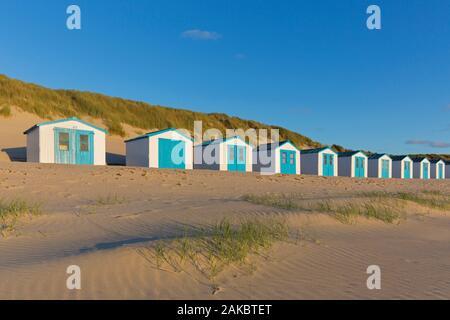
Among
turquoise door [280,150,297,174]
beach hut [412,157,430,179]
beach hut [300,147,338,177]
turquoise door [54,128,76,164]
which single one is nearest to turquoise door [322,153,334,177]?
beach hut [300,147,338,177]

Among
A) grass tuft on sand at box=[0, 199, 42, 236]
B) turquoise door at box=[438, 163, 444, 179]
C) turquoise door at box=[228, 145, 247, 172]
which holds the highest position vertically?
turquoise door at box=[228, 145, 247, 172]

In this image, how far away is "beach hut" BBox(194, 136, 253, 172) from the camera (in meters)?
24.9

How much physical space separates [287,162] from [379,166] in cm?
1551

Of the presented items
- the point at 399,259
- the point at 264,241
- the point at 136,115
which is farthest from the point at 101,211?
the point at 136,115

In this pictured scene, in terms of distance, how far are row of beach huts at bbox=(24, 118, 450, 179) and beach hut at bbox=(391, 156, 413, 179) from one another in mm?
120

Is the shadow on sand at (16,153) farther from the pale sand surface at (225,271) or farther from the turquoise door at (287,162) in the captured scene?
the turquoise door at (287,162)

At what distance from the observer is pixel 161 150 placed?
2214 centimetres

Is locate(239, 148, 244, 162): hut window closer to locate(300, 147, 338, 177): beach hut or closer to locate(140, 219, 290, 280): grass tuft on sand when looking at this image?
locate(300, 147, 338, 177): beach hut

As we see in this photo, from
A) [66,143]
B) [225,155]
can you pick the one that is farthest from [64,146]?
[225,155]

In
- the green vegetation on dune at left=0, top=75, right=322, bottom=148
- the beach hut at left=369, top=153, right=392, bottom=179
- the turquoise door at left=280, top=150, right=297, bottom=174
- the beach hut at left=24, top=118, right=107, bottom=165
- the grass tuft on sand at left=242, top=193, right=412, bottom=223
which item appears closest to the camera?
the grass tuft on sand at left=242, top=193, right=412, bottom=223
